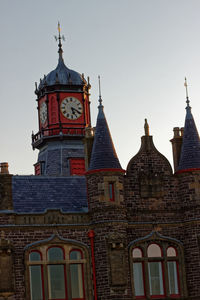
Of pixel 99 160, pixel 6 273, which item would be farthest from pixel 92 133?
pixel 6 273

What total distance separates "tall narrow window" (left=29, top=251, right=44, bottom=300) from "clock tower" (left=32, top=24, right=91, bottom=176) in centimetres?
1783

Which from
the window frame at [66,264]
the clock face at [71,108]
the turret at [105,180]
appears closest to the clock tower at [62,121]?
the clock face at [71,108]

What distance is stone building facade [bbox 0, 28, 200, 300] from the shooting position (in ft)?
141

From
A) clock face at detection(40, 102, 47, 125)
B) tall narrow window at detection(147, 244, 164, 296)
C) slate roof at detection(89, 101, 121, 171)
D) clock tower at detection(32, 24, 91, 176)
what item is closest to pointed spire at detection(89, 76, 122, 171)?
slate roof at detection(89, 101, 121, 171)

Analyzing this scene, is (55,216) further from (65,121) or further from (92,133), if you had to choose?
(65,121)

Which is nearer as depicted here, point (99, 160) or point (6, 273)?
point (6, 273)

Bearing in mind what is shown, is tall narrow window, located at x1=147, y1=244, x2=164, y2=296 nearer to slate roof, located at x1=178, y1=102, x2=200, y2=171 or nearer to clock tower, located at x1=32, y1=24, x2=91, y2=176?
slate roof, located at x1=178, y1=102, x2=200, y2=171

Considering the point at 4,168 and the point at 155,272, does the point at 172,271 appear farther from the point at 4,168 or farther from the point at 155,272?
the point at 4,168

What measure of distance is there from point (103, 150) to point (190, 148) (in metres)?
5.17

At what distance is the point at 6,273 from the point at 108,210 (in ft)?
21.0

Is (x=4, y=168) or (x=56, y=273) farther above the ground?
(x=4, y=168)

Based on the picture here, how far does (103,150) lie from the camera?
45.2m

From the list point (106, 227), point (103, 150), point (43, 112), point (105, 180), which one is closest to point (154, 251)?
point (106, 227)

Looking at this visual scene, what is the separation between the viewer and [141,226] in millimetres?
45188
